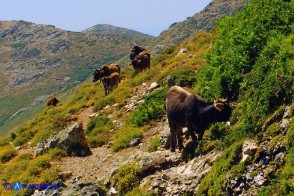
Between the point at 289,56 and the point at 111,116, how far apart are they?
1332 cm

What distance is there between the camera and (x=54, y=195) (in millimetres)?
13852

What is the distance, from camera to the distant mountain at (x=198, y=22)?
147000mm

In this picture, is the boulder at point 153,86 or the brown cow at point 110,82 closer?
the boulder at point 153,86

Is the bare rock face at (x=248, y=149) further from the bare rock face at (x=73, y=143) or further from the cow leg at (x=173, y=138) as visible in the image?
the bare rock face at (x=73, y=143)

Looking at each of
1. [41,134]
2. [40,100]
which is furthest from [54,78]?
[41,134]

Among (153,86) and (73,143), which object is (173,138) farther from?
(153,86)

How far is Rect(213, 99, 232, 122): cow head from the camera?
525 inches

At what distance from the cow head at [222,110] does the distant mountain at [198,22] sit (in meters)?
131

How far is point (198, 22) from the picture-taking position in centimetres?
16200

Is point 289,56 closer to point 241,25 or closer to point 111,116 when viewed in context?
point 241,25

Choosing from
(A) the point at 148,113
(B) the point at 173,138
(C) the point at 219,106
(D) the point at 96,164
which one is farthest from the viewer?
(A) the point at 148,113

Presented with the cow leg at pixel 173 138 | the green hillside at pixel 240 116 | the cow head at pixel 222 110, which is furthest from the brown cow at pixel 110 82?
the cow head at pixel 222 110

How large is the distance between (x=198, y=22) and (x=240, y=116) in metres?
153

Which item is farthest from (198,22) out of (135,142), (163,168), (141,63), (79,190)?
(79,190)
